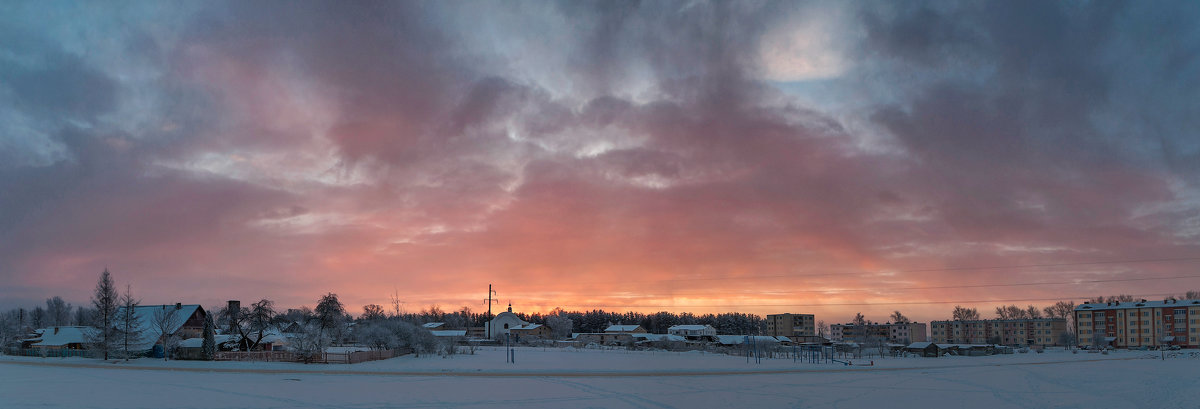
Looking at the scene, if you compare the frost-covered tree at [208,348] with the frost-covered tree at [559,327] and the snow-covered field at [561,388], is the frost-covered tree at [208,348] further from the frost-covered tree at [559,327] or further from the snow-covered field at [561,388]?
the frost-covered tree at [559,327]

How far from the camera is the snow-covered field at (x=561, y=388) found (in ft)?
97.8

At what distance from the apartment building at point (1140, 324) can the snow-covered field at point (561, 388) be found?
116526 mm

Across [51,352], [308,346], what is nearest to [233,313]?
[51,352]

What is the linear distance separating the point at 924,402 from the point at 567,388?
16.7m

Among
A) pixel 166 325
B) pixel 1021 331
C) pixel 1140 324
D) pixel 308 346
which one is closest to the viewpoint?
pixel 308 346

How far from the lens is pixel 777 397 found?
3284 cm

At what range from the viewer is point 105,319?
66.0 meters

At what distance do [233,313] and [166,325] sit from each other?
18.8 feet

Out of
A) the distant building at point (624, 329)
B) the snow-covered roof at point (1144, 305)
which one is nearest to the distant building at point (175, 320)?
the distant building at point (624, 329)

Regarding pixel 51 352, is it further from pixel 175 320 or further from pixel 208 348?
pixel 208 348

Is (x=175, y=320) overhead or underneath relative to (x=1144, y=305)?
overhead

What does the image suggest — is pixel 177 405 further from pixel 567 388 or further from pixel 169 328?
pixel 169 328

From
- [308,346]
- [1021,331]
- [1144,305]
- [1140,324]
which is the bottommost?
[1021,331]

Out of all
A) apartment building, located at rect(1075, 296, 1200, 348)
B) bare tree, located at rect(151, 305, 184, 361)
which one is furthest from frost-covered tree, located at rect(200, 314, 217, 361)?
apartment building, located at rect(1075, 296, 1200, 348)
